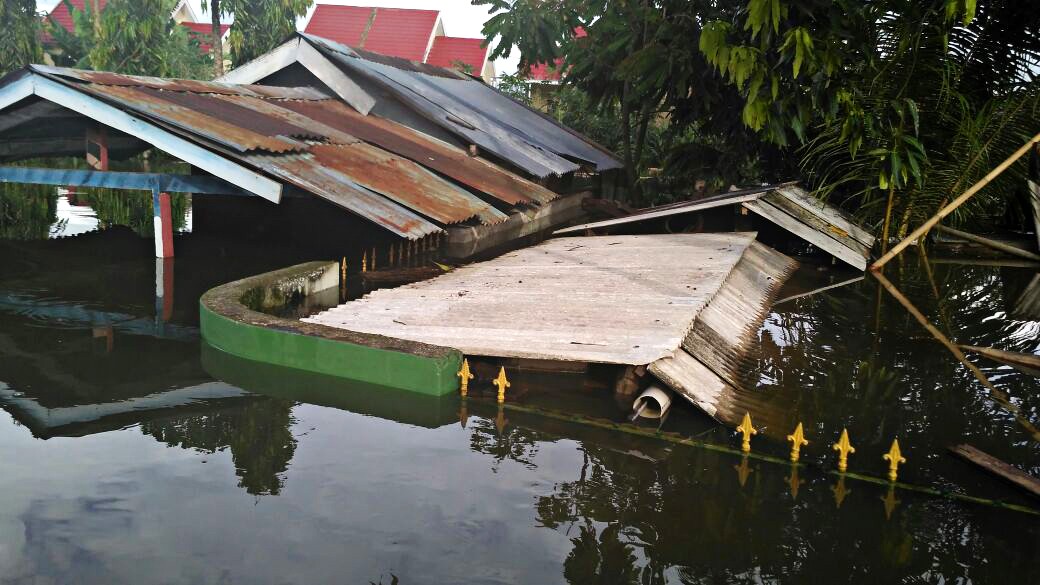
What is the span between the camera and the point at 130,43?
32250 mm

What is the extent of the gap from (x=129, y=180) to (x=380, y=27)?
110 ft

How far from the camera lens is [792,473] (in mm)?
7250

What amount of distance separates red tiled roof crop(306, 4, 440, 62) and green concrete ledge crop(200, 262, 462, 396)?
3490 centimetres

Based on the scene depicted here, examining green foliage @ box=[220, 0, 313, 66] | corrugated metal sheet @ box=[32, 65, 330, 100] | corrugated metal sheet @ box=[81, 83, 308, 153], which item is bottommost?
corrugated metal sheet @ box=[81, 83, 308, 153]

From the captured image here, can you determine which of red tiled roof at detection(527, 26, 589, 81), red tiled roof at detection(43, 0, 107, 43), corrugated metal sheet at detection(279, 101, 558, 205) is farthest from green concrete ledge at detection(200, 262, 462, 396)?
red tiled roof at detection(43, 0, 107, 43)

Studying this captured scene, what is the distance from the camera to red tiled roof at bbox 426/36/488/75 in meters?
43.2

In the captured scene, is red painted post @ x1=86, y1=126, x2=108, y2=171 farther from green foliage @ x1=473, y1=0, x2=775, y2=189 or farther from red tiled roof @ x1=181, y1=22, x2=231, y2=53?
red tiled roof @ x1=181, y1=22, x2=231, y2=53

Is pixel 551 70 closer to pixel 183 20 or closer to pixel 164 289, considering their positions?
pixel 164 289

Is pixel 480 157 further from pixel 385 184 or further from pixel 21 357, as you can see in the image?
pixel 21 357

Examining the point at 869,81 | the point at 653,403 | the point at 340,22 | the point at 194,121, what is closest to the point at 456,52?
the point at 340,22

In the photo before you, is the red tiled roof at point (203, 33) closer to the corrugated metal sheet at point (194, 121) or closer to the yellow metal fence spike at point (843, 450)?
the corrugated metal sheet at point (194, 121)

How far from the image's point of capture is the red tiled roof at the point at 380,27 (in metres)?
44.0

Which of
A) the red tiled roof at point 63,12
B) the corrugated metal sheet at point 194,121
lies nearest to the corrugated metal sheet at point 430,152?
the corrugated metal sheet at point 194,121

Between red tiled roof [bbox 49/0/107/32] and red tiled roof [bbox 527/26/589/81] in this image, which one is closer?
red tiled roof [bbox 527/26/589/81]
